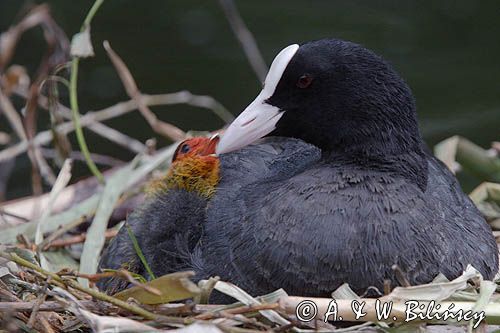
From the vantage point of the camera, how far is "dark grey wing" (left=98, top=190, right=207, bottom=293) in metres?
2.93

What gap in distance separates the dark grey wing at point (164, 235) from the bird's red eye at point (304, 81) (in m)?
0.45

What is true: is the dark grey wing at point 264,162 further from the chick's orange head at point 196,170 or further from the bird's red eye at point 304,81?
the bird's red eye at point 304,81

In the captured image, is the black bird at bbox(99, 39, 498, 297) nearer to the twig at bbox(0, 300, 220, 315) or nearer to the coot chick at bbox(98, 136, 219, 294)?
the coot chick at bbox(98, 136, 219, 294)

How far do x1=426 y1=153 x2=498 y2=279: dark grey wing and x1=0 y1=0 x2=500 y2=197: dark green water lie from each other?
2.57 meters

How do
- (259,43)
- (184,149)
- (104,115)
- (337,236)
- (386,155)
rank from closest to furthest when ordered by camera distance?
(337,236)
(386,155)
(184,149)
(104,115)
(259,43)

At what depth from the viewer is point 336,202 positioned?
268 cm

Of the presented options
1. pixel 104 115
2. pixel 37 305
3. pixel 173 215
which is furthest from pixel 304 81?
pixel 104 115

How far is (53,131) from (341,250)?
146 cm

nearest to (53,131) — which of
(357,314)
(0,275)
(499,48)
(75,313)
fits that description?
(0,275)

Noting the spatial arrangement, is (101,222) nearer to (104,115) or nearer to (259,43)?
(104,115)

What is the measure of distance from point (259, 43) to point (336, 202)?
139 inches

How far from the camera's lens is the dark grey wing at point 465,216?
281cm

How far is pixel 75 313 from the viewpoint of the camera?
8.15ft

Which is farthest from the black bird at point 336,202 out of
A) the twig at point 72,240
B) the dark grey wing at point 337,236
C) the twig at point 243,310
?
the twig at point 72,240
